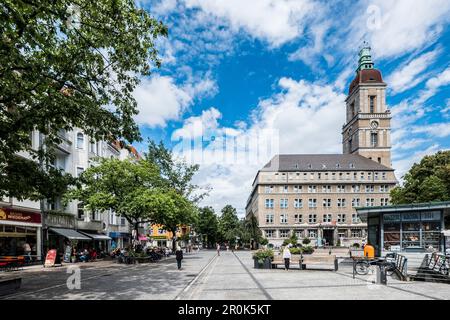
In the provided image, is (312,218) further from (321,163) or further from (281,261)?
(281,261)

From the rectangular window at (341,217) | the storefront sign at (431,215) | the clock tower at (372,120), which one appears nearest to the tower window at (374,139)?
the clock tower at (372,120)

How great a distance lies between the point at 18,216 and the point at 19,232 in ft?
4.44

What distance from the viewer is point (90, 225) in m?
41.6

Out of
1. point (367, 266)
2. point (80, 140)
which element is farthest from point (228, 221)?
point (367, 266)

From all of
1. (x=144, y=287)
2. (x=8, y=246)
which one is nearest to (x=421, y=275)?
(x=144, y=287)

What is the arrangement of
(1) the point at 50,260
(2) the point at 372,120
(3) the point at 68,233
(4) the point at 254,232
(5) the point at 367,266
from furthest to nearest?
(2) the point at 372,120
(4) the point at 254,232
(3) the point at 68,233
(1) the point at 50,260
(5) the point at 367,266

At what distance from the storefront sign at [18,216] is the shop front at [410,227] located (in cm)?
2393

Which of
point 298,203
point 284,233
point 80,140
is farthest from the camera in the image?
point 298,203

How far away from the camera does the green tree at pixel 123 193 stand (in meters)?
29.4

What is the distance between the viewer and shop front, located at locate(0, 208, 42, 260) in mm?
26344

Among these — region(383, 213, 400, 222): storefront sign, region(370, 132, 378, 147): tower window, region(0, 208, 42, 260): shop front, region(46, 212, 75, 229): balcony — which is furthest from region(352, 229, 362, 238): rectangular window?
region(0, 208, 42, 260): shop front

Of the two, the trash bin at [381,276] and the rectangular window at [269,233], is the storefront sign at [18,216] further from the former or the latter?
the rectangular window at [269,233]

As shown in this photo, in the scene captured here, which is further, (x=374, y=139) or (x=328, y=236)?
(x=374, y=139)

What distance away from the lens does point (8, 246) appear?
27156 millimetres
